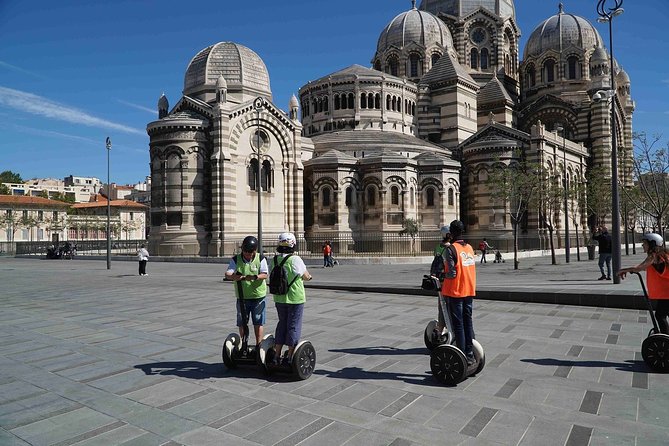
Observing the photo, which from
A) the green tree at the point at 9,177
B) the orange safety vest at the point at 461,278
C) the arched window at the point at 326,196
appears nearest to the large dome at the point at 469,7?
the arched window at the point at 326,196

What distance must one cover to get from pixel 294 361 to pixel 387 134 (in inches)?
1599

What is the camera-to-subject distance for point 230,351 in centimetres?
670

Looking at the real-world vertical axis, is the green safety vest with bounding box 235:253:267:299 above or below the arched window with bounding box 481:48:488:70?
below

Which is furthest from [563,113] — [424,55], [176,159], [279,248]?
[279,248]

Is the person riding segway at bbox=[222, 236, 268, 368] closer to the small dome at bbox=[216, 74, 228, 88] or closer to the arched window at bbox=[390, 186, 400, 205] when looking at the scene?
the small dome at bbox=[216, 74, 228, 88]

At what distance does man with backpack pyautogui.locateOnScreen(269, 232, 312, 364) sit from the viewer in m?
6.19

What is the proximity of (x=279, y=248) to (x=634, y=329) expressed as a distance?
739cm

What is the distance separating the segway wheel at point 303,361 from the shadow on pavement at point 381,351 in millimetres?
1407

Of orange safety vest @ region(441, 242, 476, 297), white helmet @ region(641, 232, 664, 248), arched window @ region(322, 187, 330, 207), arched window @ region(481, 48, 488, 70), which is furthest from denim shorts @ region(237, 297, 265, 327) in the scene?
arched window @ region(481, 48, 488, 70)

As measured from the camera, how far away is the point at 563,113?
5203 cm

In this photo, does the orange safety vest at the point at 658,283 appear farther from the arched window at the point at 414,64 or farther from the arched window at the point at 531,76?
the arched window at the point at 531,76

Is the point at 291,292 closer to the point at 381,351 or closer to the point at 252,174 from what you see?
the point at 381,351

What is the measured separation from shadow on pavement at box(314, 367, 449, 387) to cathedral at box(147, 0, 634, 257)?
21.0m

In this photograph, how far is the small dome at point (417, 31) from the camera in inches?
2077
